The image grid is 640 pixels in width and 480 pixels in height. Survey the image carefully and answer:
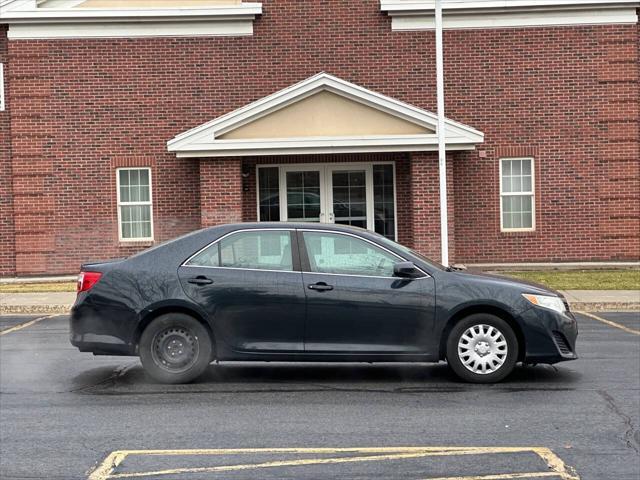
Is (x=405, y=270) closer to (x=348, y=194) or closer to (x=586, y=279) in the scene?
(x=586, y=279)

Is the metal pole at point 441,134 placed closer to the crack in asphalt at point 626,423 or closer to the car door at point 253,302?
the car door at point 253,302

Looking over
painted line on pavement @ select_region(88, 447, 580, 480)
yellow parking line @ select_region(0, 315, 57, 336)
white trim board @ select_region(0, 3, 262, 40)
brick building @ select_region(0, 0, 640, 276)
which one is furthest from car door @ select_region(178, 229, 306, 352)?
white trim board @ select_region(0, 3, 262, 40)

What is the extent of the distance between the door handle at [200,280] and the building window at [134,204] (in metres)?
12.1

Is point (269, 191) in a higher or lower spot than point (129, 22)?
lower

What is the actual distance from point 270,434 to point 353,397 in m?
1.48

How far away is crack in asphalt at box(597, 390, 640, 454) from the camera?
21.1 feet

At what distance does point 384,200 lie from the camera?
2042cm

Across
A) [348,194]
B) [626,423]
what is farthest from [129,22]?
[626,423]

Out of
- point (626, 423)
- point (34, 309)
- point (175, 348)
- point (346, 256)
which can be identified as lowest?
point (626, 423)

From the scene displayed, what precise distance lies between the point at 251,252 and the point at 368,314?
4.20ft

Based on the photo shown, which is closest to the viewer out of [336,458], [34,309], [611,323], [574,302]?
[336,458]

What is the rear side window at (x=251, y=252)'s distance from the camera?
8.68 metres

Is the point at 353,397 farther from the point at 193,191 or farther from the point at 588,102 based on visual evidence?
the point at 588,102

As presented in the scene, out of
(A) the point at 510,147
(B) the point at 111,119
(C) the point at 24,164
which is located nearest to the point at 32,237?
(C) the point at 24,164
